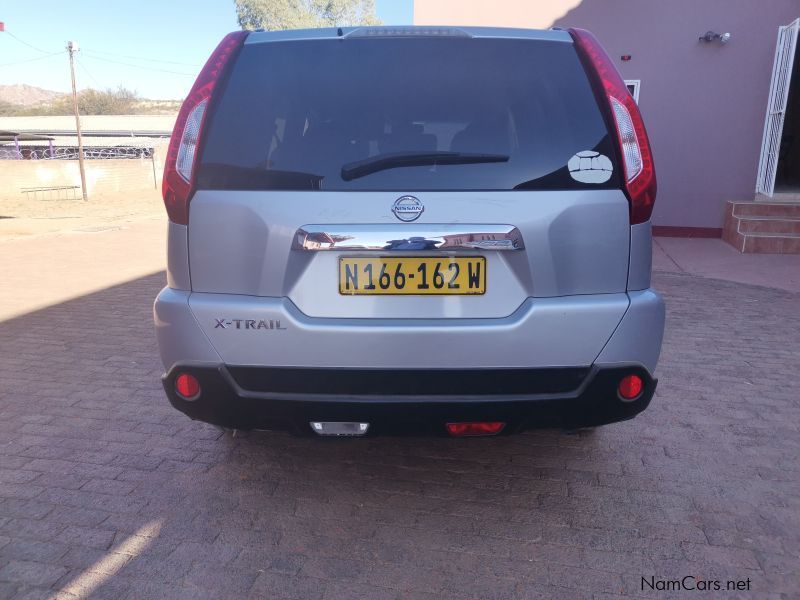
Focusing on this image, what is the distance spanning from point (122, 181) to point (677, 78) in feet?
77.5

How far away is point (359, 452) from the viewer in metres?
3.03

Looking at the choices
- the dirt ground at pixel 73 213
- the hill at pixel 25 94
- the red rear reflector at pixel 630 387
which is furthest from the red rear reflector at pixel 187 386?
the hill at pixel 25 94

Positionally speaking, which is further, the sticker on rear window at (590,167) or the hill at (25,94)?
the hill at (25,94)

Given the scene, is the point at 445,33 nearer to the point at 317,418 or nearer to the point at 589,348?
the point at 589,348

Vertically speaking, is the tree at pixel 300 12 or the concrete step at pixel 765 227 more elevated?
the tree at pixel 300 12

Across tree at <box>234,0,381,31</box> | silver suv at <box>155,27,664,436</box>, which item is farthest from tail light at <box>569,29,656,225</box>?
tree at <box>234,0,381,31</box>

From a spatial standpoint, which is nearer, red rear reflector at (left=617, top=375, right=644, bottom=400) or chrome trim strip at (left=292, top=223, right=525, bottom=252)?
chrome trim strip at (left=292, top=223, right=525, bottom=252)

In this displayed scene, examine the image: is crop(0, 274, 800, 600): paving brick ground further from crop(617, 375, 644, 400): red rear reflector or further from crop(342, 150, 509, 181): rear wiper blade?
crop(342, 150, 509, 181): rear wiper blade

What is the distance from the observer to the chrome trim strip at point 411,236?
204 centimetres

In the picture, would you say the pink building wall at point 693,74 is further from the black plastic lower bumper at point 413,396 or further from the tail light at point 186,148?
the tail light at point 186,148


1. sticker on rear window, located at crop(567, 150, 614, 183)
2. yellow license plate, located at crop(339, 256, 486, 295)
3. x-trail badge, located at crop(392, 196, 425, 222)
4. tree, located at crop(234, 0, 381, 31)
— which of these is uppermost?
tree, located at crop(234, 0, 381, 31)

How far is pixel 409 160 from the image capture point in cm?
210

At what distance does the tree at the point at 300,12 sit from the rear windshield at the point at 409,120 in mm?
54783

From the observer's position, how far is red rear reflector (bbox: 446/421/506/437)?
2.17 meters
